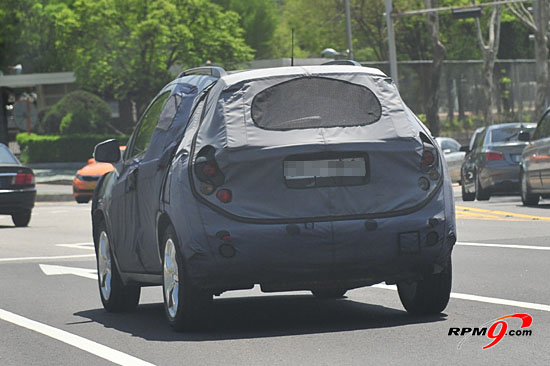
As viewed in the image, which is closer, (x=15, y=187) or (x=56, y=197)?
(x=15, y=187)

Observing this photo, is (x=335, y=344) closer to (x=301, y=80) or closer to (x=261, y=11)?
(x=301, y=80)

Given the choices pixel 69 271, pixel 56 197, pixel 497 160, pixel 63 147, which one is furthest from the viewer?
pixel 63 147

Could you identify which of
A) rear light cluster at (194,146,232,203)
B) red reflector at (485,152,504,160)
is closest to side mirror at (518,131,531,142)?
red reflector at (485,152,504,160)

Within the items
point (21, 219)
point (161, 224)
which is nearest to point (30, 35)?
point (21, 219)

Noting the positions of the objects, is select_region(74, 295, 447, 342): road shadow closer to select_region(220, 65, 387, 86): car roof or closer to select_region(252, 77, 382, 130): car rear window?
select_region(252, 77, 382, 130): car rear window

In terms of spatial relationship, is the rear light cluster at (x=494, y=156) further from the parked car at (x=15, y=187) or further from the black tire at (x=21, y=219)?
the black tire at (x=21, y=219)

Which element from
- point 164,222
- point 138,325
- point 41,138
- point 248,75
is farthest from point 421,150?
point 41,138

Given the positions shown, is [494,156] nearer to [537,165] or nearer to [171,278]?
[537,165]

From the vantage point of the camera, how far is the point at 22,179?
23.6 meters

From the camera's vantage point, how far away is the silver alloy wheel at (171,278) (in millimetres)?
8281

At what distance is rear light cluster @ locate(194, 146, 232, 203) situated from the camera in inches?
312

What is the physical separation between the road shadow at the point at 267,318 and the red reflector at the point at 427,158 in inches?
40.1

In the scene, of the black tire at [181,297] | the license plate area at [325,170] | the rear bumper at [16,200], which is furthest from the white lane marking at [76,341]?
the rear bumper at [16,200]

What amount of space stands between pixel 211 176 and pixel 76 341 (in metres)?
1.42
